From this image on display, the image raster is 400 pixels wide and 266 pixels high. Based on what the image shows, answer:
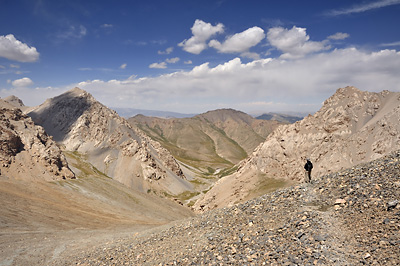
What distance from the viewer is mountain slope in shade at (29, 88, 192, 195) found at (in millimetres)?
140000

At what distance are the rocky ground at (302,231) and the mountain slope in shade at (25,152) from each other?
6962cm

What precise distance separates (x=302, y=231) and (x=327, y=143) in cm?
6929

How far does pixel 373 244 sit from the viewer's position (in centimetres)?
1162

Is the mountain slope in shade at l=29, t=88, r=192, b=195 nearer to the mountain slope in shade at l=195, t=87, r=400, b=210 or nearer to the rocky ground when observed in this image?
→ the mountain slope in shade at l=195, t=87, r=400, b=210

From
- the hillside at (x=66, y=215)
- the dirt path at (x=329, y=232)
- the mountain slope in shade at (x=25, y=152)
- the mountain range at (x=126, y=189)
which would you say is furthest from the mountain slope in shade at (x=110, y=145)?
the dirt path at (x=329, y=232)

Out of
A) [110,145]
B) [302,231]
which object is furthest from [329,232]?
[110,145]

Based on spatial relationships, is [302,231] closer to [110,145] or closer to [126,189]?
[126,189]

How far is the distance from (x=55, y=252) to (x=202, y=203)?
62.7 meters

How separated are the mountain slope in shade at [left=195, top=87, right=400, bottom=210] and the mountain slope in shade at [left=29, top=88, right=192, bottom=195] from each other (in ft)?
189

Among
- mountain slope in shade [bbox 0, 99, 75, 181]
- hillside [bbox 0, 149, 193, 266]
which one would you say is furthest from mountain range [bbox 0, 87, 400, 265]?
mountain slope in shade [bbox 0, 99, 75, 181]

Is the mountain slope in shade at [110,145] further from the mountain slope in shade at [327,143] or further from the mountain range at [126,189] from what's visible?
the mountain slope in shade at [327,143]

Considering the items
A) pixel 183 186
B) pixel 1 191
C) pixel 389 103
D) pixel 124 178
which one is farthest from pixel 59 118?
pixel 389 103

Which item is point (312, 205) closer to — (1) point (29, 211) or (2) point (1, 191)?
(1) point (29, 211)

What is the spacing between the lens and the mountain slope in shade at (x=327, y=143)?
2586 inches
